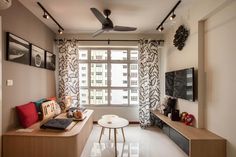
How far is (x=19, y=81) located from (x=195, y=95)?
324 cm

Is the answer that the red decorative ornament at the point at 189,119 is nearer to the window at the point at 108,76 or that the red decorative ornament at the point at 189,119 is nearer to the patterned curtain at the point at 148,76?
the patterned curtain at the point at 148,76

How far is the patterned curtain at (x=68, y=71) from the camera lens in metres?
5.02

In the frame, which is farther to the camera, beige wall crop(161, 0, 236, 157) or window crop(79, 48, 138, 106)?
window crop(79, 48, 138, 106)

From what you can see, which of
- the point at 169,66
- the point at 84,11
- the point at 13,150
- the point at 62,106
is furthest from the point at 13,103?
the point at 169,66

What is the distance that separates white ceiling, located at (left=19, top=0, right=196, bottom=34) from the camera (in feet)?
10.6

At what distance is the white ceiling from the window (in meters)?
1.08

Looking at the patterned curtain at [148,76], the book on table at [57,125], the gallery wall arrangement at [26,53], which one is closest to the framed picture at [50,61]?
the gallery wall arrangement at [26,53]

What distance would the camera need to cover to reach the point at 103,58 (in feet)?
18.3

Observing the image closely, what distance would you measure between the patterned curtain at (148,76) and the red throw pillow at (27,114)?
2798mm

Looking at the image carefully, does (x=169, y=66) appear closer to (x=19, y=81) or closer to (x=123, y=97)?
(x=123, y=97)

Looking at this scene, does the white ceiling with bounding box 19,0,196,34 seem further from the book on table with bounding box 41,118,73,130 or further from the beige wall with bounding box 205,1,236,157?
the book on table with bounding box 41,118,73,130

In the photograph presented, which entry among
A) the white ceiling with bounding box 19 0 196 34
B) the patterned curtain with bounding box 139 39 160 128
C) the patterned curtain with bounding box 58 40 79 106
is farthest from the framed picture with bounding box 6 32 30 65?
the patterned curtain with bounding box 139 39 160 128

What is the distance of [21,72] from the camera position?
10.6 feet

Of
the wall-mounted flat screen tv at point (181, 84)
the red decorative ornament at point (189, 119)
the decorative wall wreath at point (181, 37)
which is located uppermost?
the decorative wall wreath at point (181, 37)
